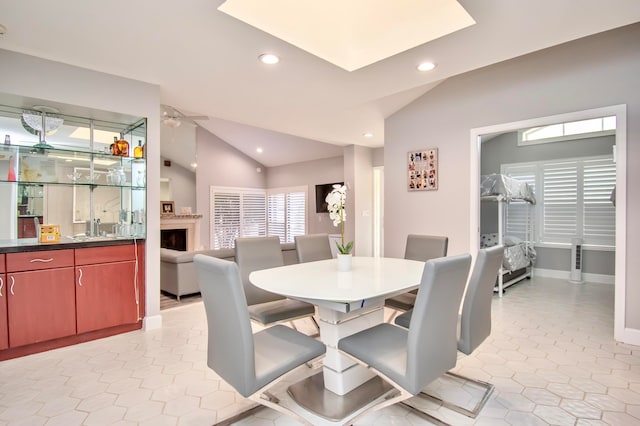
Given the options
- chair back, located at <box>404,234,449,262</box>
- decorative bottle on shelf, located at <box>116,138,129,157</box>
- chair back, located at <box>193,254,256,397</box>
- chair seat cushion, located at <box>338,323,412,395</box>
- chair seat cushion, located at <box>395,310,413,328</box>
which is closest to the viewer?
chair back, located at <box>193,254,256,397</box>

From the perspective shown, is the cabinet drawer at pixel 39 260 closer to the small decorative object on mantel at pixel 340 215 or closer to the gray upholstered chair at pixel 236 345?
the gray upholstered chair at pixel 236 345

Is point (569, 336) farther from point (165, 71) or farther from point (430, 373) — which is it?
point (165, 71)

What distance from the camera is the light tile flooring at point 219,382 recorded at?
6.19 feet

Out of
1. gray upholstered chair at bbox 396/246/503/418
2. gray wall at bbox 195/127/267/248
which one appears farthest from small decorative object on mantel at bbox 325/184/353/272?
gray wall at bbox 195/127/267/248

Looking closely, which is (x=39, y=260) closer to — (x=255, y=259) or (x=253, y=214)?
(x=255, y=259)

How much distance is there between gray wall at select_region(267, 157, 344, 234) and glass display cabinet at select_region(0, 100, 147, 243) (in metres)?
4.62

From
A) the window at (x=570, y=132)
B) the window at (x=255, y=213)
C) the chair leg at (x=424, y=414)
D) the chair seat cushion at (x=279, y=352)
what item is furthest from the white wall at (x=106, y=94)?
the window at (x=570, y=132)

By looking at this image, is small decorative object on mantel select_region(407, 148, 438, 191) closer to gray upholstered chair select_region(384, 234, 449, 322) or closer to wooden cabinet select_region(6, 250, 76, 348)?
gray upholstered chair select_region(384, 234, 449, 322)

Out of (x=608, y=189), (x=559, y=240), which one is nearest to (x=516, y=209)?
(x=559, y=240)

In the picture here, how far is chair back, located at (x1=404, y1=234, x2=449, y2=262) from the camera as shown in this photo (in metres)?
2.96

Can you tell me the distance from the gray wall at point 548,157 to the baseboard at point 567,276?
0.05 metres

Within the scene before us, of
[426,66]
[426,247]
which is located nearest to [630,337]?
[426,247]

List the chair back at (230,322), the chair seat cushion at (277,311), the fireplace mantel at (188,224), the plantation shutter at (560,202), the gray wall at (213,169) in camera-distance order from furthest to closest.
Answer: the gray wall at (213,169) → the fireplace mantel at (188,224) → the plantation shutter at (560,202) → the chair seat cushion at (277,311) → the chair back at (230,322)

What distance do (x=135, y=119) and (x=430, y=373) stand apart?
329 centimetres
